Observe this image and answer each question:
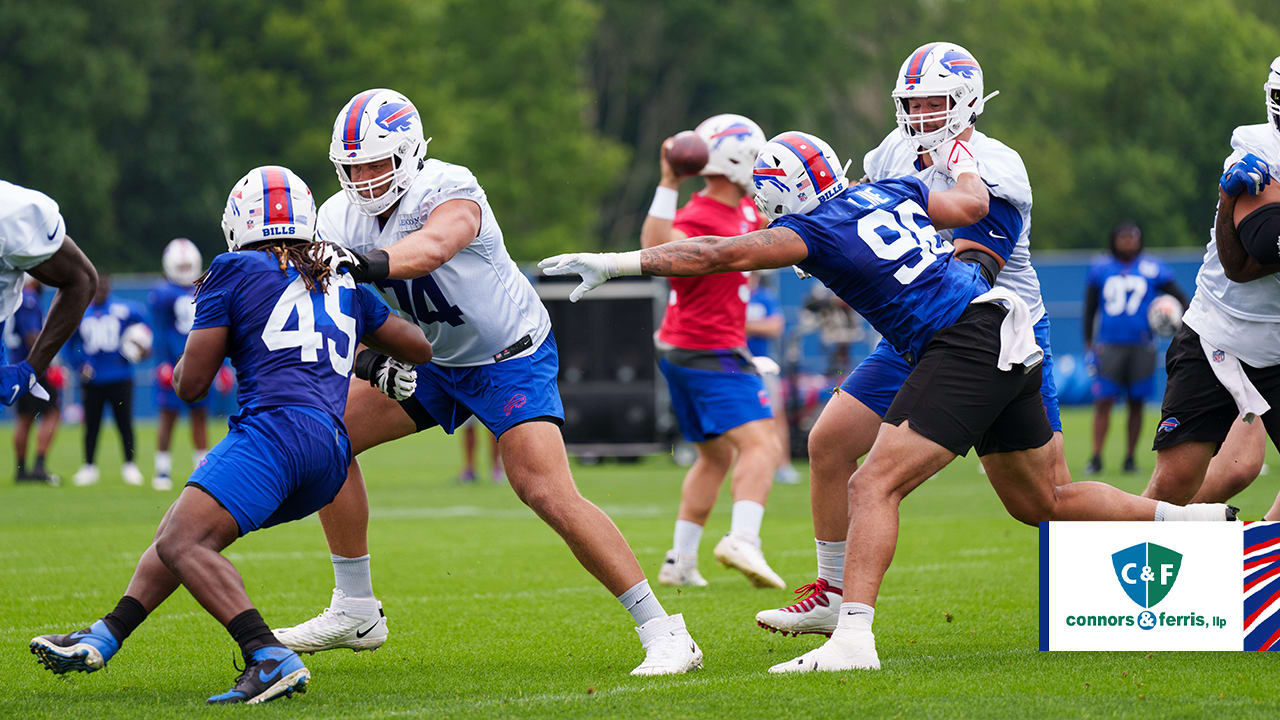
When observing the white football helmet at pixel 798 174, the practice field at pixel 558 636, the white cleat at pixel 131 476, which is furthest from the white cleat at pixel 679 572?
the white cleat at pixel 131 476

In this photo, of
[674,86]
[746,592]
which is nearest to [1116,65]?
[674,86]

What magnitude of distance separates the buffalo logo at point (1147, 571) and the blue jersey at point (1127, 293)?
32.3ft

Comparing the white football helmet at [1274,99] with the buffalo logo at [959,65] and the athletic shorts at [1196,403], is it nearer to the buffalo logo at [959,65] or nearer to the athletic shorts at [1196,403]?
the athletic shorts at [1196,403]

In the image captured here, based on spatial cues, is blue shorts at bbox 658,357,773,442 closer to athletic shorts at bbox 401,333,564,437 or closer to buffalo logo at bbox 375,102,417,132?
athletic shorts at bbox 401,333,564,437

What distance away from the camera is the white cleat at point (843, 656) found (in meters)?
5.24

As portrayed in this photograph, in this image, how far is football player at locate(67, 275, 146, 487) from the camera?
15281 mm

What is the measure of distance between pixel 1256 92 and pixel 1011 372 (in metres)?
45.4

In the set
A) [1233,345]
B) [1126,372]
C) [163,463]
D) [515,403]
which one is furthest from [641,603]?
[1126,372]

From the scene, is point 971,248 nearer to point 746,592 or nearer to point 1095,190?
point 746,592

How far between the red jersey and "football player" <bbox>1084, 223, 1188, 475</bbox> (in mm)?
7360

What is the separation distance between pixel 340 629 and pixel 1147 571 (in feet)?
9.81

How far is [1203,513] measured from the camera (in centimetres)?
566

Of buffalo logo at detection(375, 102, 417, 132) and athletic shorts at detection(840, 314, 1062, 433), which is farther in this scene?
athletic shorts at detection(840, 314, 1062, 433)

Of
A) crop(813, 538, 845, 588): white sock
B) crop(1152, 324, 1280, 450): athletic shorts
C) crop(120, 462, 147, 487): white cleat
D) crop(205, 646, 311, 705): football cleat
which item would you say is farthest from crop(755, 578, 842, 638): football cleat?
crop(120, 462, 147, 487): white cleat
